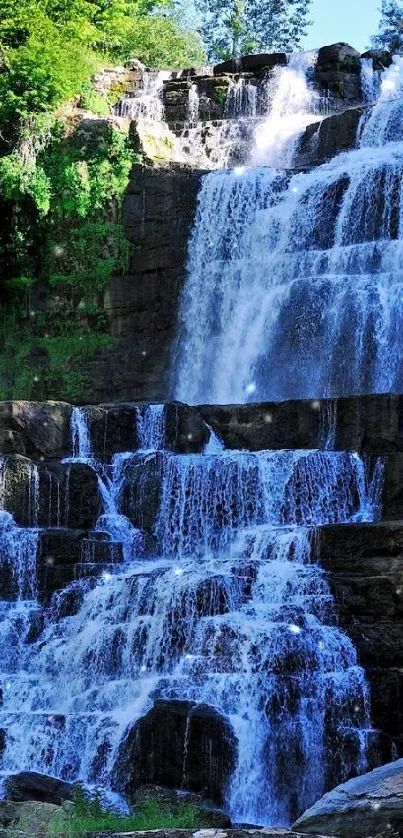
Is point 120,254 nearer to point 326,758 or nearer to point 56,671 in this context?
point 56,671

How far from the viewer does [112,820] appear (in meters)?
9.44

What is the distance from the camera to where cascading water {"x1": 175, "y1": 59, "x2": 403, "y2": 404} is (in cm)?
2523

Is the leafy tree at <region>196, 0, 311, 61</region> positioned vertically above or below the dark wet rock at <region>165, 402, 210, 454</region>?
above

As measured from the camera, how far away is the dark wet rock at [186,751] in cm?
1409

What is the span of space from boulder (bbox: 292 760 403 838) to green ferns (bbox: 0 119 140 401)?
22277mm

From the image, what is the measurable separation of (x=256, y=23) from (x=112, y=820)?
58662mm

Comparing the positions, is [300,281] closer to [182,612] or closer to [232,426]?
[232,426]

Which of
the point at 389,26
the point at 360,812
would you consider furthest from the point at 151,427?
the point at 389,26

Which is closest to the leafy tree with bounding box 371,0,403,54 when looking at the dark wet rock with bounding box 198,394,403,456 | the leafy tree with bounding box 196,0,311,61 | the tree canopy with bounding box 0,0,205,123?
the leafy tree with bounding box 196,0,311,61

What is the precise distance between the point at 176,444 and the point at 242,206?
9.25 metres

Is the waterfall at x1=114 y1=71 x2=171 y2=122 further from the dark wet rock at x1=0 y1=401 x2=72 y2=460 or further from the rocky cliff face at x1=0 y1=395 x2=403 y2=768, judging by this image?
the dark wet rock at x1=0 y1=401 x2=72 y2=460

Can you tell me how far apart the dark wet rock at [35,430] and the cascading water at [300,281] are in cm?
583

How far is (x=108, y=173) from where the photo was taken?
103 feet

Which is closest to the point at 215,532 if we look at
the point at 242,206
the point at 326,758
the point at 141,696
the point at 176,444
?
the point at 176,444
